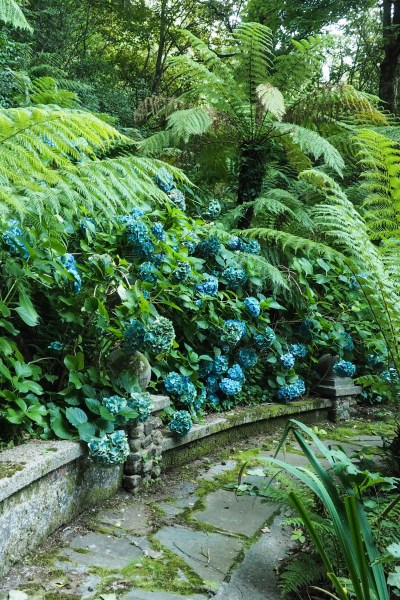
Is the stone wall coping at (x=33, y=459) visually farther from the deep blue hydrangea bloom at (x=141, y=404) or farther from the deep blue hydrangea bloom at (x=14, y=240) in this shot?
the deep blue hydrangea bloom at (x=14, y=240)

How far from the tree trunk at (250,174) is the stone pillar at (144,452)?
6.68 ft

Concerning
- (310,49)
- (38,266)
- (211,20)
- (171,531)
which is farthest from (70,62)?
(171,531)

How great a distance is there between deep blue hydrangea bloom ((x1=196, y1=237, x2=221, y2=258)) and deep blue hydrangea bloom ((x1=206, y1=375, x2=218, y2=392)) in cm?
77

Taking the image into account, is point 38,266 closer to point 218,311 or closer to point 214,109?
Answer: point 218,311

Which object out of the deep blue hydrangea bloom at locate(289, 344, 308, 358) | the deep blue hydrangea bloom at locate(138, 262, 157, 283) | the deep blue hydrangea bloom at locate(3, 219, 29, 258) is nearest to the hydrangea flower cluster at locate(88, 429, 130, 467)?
the deep blue hydrangea bloom at locate(3, 219, 29, 258)

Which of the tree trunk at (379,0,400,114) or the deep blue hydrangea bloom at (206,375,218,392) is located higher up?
the tree trunk at (379,0,400,114)

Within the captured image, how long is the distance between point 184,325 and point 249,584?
1.54 meters

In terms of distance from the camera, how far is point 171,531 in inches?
79.2

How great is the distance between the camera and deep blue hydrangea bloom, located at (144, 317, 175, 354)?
2221 mm

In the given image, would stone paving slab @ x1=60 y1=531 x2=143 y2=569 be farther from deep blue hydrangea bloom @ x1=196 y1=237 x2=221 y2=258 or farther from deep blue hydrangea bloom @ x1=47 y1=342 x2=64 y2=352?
deep blue hydrangea bloom @ x1=196 y1=237 x2=221 y2=258

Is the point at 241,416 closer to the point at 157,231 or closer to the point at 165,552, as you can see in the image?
the point at 157,231

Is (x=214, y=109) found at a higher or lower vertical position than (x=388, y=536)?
higher

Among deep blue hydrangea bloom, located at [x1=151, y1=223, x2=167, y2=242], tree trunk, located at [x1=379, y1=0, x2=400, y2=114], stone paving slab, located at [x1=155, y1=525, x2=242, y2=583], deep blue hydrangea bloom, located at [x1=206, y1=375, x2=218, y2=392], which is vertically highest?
tree trunk, located at [x1=379, y1=0, x2=400, y2=114]

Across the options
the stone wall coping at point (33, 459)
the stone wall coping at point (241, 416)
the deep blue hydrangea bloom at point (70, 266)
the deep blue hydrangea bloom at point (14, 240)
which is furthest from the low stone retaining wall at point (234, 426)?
the deep blue hydrangea bloom at point (14, 240)
